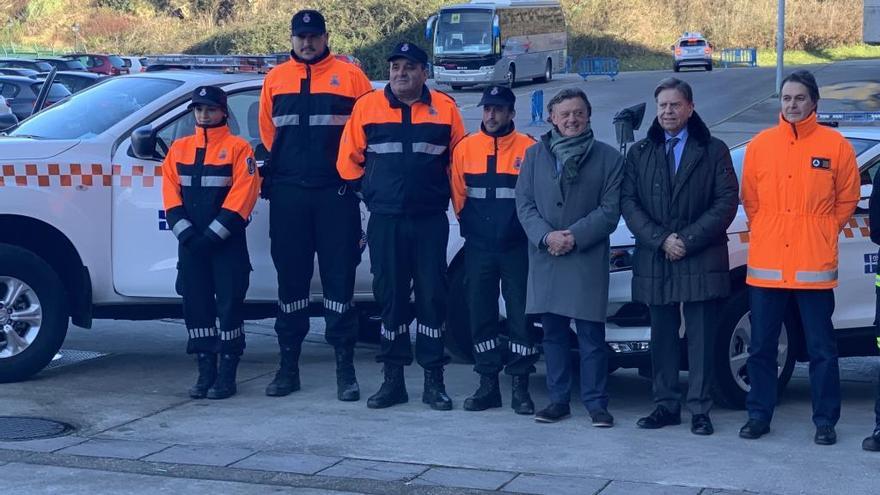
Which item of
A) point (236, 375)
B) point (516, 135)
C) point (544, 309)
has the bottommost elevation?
point (236, 375)

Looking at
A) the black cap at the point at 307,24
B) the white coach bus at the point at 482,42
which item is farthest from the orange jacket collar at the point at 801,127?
the white coach bus at the point at 482,42

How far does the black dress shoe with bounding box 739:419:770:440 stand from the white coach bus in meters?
38.0

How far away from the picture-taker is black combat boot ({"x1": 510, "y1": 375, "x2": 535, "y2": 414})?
728 cm

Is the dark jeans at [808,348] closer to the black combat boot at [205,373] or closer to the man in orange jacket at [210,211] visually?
the man in orange jacket at [210,211]

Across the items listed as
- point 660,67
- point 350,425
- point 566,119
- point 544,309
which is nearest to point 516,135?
point 566,119

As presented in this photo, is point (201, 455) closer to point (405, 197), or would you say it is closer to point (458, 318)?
point (405, 197)

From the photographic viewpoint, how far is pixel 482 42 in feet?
146

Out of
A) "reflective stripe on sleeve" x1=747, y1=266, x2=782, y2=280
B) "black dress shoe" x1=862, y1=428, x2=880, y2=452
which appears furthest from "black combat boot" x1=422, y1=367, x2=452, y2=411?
"black dress shoe" x1=862, y1=428, x2=880, y2=452

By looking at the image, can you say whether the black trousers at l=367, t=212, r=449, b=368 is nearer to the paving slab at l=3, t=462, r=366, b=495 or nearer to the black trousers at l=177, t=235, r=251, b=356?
the black trousers at l=177, t=235, r=251, b=356

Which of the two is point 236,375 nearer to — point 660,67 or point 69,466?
point 69,466

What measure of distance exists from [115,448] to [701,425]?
9.73ft

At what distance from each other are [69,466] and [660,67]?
59030mm

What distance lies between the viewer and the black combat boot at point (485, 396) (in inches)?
290

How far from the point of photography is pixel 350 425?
7000mm
